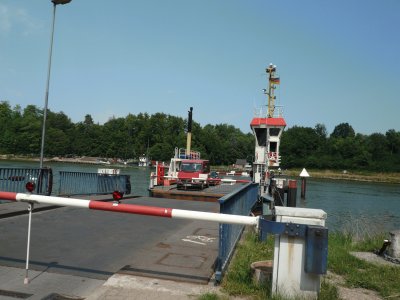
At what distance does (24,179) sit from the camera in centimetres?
1336

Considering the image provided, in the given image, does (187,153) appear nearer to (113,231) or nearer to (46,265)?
(113,231)

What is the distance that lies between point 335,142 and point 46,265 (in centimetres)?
15077

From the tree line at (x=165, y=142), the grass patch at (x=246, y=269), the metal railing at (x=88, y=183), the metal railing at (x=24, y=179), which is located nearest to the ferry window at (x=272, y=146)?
the metal railing at (x=88, y=183)

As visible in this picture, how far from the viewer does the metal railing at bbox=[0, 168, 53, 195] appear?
41.3ft

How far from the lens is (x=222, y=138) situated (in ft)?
531

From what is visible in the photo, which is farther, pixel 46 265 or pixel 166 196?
pixel 166 196

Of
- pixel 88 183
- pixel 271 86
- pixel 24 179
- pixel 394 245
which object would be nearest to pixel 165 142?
pixel 271 86

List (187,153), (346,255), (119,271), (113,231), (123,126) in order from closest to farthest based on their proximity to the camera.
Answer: (119,271), (346,255), (113,231), (187,153), (123,126)

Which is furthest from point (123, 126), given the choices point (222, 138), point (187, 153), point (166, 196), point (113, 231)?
point (113, 231)

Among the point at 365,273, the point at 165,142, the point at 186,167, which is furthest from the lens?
the point at 165,142

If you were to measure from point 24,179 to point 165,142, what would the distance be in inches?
5265

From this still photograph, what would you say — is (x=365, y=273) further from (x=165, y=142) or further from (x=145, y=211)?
(x=165, y=142)

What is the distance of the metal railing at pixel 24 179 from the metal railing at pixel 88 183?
1.48m

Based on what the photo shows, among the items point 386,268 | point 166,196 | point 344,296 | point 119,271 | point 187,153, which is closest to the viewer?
point 344,296
